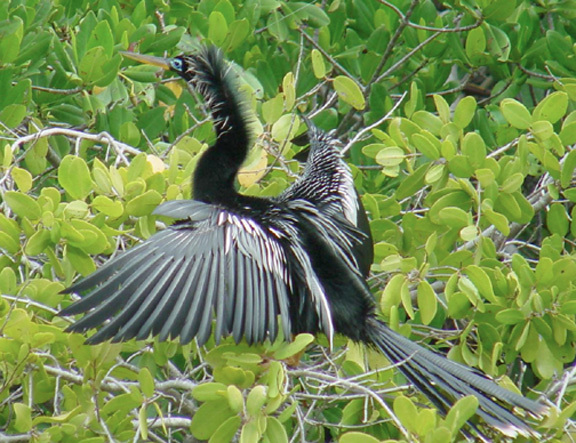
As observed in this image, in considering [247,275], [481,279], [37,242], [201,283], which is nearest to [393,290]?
[481,279]

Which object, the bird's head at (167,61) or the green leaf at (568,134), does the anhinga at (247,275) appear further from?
the green leaf at (568,134)

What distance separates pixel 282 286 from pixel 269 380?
449 millimetres

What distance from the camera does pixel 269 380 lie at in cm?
224

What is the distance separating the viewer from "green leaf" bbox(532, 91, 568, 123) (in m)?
2.90

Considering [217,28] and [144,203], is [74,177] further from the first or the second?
[217,28]

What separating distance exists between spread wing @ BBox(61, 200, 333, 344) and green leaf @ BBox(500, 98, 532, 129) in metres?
0.79

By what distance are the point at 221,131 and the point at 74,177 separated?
2.67ft

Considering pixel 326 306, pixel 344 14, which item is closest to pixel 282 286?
pixel 326 306

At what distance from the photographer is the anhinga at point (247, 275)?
7.93 ft

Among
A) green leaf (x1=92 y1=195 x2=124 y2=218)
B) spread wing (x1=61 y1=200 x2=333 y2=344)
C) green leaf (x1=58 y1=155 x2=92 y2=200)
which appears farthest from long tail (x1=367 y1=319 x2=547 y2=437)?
green leaf (x1=58 y1=155 x2=92 y2=200)

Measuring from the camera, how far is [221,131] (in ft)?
10.6

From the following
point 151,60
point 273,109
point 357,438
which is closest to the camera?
point 357,438

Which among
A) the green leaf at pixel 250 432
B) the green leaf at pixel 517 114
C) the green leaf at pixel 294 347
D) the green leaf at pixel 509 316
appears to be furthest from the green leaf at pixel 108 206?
the green leaf at pixel 517 114

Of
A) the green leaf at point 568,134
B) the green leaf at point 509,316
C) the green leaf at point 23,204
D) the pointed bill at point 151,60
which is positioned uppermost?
the pointed bill at point 151,60
